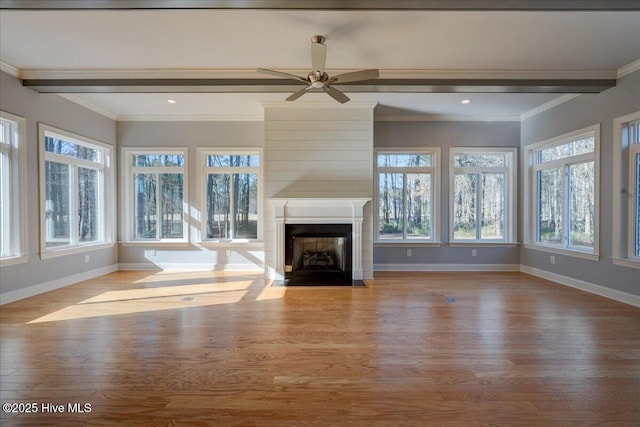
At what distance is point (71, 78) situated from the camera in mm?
4070

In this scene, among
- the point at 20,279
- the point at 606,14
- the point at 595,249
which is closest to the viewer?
the point at 606,14

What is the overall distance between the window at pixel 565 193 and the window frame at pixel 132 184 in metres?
6.43

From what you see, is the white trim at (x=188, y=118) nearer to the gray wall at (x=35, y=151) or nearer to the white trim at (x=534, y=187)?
the gray wall at (x=35, y=151)

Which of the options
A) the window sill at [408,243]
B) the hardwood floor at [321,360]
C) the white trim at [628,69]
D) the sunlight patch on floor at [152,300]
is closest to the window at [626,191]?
the white trim at [628,69]

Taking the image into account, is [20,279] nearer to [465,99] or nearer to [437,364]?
[437,364]

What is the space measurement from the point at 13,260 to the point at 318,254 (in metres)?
4.08

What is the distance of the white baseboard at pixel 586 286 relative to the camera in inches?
150

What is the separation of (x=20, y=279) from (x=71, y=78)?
274 cm

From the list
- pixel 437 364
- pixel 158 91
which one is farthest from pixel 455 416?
pixel 158 91

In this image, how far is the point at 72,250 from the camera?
4.83 m

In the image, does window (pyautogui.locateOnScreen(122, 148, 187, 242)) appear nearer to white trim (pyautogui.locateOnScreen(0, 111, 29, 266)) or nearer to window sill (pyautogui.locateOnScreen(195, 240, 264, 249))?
window sill (pyautogui.locateOnScreen(195, 240, 264, 249))

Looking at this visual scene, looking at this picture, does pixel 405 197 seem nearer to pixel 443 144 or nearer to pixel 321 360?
pixel 443 144

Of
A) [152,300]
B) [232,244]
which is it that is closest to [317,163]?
[232,244]

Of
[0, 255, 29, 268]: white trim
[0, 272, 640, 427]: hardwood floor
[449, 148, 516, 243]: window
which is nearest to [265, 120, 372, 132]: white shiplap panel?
[449, 148, 516, 243]: window
